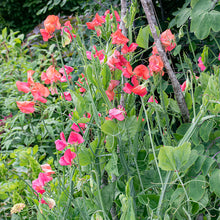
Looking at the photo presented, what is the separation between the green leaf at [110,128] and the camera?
713 millimetres

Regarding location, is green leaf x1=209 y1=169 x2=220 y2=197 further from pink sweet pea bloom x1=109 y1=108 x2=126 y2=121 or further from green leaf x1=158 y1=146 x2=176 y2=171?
pink sweet pea bloom x1=109 y1=108 x2=126 y2=121

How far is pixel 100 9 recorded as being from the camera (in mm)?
2070

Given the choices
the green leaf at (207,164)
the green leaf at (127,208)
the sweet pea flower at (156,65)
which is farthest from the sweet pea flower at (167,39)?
the green leaf at (127,208)

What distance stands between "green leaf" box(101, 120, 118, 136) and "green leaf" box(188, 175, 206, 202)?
0.68ft

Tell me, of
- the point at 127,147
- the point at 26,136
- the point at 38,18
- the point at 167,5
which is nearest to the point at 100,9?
the point at 167,5

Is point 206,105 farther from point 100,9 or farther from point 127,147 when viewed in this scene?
point 100,9

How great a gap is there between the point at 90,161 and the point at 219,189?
31cm

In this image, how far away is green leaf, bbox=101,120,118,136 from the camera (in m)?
0.71

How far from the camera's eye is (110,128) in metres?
0.73

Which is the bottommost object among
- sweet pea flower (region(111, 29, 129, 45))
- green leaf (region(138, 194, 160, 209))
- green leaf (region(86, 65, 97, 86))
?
green leaf (region(138, 194, 160, 209))

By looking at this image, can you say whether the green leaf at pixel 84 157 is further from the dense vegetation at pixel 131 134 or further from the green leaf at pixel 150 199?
the green leaf at pixel 150 199

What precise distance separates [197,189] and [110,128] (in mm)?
239

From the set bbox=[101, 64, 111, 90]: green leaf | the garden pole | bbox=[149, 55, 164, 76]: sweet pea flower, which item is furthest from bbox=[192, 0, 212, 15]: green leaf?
bbox=[101, 64, 111, 90]: green leaf

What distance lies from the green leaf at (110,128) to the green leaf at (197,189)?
0.68 feet
